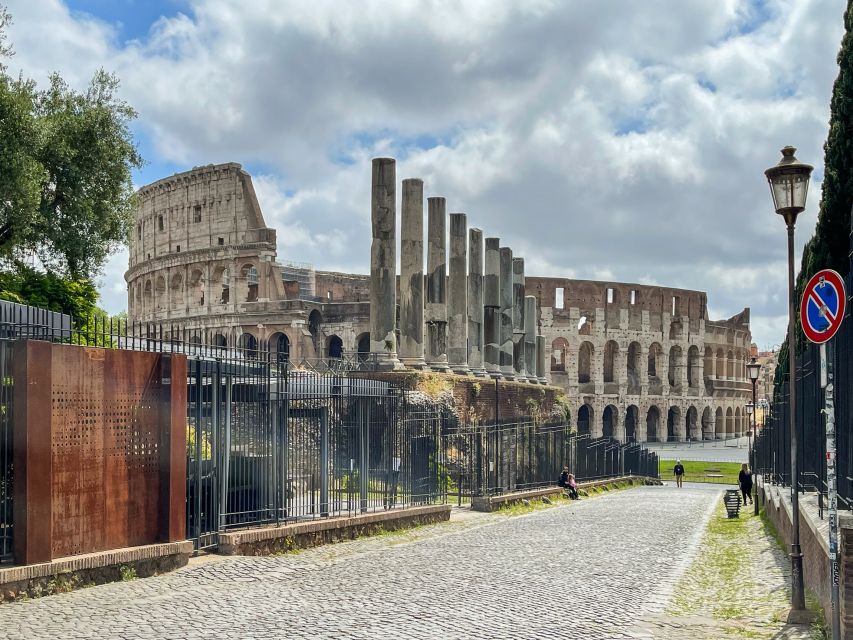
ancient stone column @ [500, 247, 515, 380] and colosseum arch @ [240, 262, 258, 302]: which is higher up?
colosseum arch @ [240, 262, 258, 302]

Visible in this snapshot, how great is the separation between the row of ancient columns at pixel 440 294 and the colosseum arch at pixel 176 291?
866 inches

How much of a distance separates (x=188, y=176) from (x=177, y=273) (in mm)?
5559

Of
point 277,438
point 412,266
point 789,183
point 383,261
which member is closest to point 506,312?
point 412,266

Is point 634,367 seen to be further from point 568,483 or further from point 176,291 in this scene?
point 568,483

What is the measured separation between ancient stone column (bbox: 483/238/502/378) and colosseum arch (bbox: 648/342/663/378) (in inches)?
1189

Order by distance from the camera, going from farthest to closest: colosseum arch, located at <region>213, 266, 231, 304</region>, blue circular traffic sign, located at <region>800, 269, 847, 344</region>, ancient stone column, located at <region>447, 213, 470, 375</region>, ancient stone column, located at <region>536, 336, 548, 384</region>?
colosseum arch, located at <region>213, 266, 231, 304</region>, ancient stone column, located at <region>536, 336, 548, 384</region>, ancient stone column, located at <region>447, 213, 470, 375</region>, blue circular traffic sign, located at <region>800, 269, 847, 344</region>

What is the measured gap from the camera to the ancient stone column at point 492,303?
35.4 m

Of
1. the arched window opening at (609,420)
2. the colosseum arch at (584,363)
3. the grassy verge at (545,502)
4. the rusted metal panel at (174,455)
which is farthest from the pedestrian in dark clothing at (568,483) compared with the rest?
the arched window opening at (609,420)

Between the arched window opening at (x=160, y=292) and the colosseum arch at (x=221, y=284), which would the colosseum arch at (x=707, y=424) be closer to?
the colosseum arch at (x=221, y=284)

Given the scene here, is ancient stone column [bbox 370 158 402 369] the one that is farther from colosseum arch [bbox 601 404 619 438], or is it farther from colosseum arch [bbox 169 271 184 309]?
colosseum arch [bbox 601 404 619 438]

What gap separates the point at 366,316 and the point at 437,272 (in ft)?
63.8

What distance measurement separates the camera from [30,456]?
24.6 ft

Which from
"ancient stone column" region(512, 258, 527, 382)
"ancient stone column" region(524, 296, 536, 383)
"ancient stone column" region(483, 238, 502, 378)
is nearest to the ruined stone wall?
"ancient stone column" region(524, 296, 536, 383)

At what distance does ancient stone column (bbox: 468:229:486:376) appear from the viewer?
33.4m
